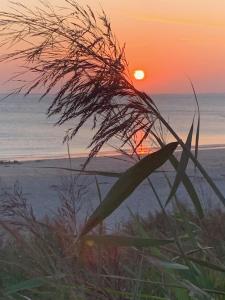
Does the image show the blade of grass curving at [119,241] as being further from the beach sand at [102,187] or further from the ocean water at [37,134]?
the ocean water at [37,134]

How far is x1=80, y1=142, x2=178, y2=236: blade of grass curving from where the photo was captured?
1.98m

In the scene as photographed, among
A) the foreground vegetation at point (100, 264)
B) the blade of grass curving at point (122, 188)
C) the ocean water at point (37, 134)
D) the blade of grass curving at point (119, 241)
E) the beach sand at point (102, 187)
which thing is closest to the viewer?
the blade of grass curving at point (122, 188)

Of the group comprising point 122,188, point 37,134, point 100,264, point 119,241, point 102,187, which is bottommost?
point 102,187

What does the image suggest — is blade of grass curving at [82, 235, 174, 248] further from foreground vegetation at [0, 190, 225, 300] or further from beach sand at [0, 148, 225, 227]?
beach sand at [0, 148, 225, 227]

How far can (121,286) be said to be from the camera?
297cm

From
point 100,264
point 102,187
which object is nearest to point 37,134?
point 102,187

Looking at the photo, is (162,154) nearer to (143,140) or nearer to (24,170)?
(143,140)

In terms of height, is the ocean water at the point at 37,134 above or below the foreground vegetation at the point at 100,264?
above

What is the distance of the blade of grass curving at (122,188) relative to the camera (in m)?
1.98

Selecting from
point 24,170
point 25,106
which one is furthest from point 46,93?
point 25,106

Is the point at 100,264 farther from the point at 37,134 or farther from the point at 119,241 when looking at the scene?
the point at 37,134

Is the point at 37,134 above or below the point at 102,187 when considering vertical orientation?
above

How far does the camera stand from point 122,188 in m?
2.00

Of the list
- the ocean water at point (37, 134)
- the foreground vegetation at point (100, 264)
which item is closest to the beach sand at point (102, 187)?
the ocean water at point (37, 134)
